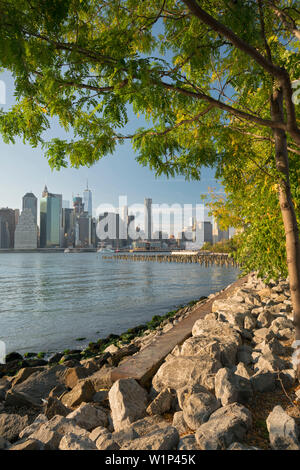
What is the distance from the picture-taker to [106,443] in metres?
3.14

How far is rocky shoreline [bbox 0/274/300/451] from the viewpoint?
301 centimetres

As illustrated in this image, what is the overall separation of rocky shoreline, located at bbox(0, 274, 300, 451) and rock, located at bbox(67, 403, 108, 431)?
0.04ft

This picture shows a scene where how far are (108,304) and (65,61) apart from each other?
20372 mm

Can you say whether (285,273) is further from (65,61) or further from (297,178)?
(65,61)

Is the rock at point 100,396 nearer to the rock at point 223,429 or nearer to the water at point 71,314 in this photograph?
the rock at point 223,429

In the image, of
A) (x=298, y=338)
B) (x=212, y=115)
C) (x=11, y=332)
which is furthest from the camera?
(x=11, y=332)

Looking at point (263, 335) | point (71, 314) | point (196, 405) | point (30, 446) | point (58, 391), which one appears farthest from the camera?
point (71, 314)

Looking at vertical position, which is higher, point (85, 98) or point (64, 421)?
point (85, 98)

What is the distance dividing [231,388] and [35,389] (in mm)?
4687

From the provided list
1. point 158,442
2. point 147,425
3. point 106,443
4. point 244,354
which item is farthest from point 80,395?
point 244,354

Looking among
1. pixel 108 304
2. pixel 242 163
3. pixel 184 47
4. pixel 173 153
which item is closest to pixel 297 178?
pixel 242 163

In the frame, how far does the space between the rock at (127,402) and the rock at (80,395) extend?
0.88 m

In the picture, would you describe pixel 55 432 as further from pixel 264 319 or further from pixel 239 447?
pixel 264 319

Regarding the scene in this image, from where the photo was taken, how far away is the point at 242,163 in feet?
18.9
